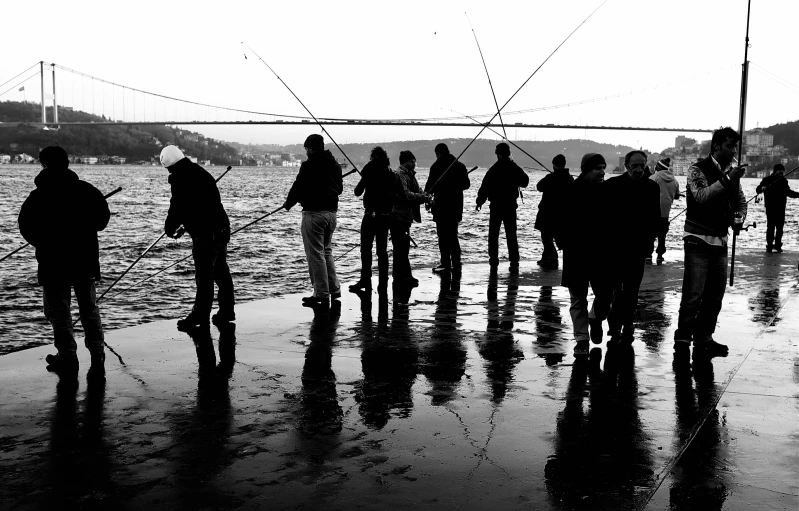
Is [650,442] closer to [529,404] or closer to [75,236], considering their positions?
[529,404]

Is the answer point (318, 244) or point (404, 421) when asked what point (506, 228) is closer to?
point (318, 244)

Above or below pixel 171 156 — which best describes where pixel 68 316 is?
below

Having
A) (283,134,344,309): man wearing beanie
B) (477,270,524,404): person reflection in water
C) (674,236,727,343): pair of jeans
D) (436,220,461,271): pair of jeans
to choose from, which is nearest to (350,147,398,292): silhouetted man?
(283,134,344,309): man wearing beanie

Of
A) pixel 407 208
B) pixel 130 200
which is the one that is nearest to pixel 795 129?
pixel 130 200

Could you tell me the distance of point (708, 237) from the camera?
609 centimetres

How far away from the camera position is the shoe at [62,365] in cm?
555

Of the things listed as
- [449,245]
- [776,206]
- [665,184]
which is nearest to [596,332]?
[449,245]

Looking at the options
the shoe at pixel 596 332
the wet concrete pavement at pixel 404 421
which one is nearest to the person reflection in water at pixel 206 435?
the wet concrete pavement at pixel 404 421

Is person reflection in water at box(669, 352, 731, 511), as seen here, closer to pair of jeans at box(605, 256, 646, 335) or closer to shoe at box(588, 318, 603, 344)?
shoe at box(588, 318, 603, 344)

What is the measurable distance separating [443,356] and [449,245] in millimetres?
5070

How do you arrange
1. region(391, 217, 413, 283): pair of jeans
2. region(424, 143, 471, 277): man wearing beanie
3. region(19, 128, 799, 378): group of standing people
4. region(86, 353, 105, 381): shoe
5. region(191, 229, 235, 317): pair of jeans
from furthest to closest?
region(424, 143, 471, 277): man wearing beanie
region(391, 217, 413, 283): pair of jeans
region(191, 229, 235, 317): pair of jeans
region(19, 128, 799, 378): group of standing people
region(86, 353, 105, 381): shoe

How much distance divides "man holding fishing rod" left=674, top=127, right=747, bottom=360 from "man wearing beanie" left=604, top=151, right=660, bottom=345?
281 mm

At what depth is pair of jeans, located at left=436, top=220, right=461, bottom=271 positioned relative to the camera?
10.9 m

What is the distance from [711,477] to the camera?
3.61m
